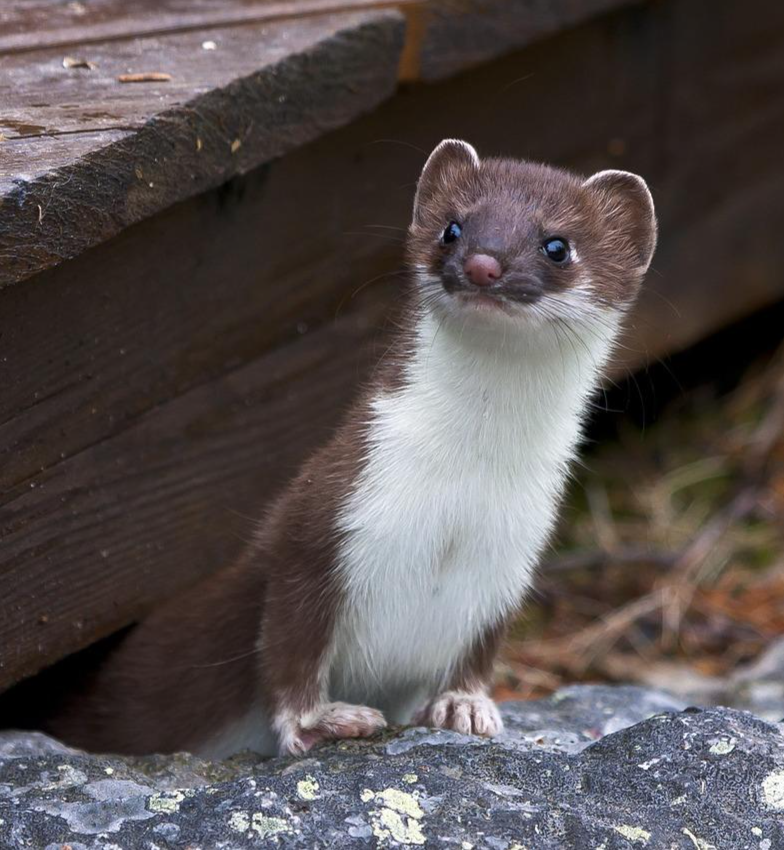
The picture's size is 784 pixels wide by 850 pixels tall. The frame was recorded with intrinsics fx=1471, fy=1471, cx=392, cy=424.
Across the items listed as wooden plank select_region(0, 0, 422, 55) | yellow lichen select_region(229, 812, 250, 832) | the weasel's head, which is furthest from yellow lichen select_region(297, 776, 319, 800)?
wooden plank select_region(0, 0, 422, 55)

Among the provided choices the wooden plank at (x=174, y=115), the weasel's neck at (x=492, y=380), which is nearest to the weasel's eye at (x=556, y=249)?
the weasel's neck at (x=492, y=380)

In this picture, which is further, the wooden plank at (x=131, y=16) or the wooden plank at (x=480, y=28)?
the wooden plank at (x=480, y=28)

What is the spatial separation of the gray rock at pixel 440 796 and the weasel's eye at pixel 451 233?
0.93m

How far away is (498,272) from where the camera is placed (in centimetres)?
257

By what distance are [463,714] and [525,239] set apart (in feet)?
3.20

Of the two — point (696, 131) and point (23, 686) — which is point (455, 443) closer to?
point (23, 686)

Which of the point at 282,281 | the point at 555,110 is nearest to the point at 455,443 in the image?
the point at 282,281

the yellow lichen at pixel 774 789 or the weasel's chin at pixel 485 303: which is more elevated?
the weasel's chin at pixel 485 303

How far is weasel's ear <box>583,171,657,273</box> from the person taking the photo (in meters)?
2.94

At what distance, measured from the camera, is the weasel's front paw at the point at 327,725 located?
9.26 ft

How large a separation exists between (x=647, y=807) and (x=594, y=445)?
3449 mm

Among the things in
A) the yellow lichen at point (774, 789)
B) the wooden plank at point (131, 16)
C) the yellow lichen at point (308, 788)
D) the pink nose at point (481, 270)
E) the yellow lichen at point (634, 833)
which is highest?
the wooden plank at point (131, 16)

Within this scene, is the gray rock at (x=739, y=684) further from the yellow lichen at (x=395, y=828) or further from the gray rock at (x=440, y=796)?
the yellow lichen at (x=395, y=828)

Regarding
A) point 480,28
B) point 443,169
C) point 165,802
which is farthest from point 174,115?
point 165,802
